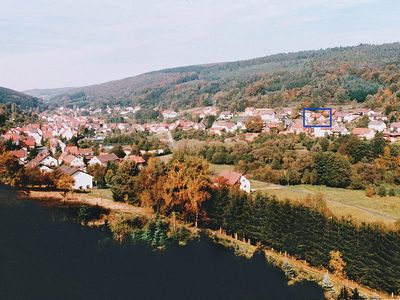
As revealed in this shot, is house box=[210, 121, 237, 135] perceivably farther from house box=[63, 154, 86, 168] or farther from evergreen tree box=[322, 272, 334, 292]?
evergreen tree box=[322, 272, 334, 292]

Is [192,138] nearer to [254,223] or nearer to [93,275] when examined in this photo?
[254,223]

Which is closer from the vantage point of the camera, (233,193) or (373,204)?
(233,193)

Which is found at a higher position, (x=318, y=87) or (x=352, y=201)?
(x=318, y=87)

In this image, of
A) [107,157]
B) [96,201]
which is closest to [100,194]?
[96,201]

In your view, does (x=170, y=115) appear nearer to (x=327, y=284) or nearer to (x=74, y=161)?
(x=74, y=161)

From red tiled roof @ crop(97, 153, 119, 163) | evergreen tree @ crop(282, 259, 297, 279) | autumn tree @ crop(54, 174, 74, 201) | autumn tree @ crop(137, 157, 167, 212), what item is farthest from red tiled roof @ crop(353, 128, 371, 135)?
autumn tree @ crop(54, 174, 74, 201)

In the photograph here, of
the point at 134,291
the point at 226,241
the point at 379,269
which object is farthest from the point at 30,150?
the point at 379,269
